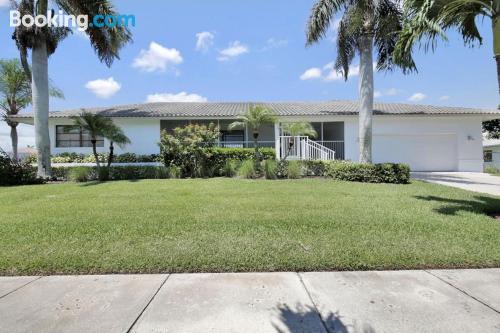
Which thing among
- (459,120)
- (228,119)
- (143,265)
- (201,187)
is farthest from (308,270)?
(459,120)

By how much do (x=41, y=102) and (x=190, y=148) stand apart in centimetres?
713

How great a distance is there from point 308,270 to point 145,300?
2093mm

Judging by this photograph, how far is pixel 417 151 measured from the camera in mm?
19250

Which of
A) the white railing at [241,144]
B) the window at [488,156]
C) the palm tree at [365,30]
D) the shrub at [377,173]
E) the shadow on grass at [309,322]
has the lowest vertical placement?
the shadow on grass at [309,322]

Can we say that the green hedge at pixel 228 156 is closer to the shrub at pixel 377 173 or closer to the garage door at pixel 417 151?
the shrub at pixel 377 173

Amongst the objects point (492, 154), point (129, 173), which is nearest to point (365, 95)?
point (129, 173)

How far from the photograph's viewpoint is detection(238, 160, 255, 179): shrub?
14.1 metres

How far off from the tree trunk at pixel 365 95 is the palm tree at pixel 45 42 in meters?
11.0

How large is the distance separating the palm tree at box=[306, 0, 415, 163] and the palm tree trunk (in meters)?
12.2

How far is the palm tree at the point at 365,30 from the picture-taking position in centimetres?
1217

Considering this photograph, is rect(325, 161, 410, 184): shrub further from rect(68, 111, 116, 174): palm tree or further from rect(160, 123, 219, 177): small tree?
rect(68, 111, 116, 174): palm tree

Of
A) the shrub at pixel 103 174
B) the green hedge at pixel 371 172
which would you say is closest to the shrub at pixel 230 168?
the green hedge at pixel 371 172

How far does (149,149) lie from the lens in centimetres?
1941

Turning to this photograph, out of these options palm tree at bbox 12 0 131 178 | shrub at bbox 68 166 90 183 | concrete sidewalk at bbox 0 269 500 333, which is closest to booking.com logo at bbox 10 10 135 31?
palm tree at bbox 12 0 131 178
